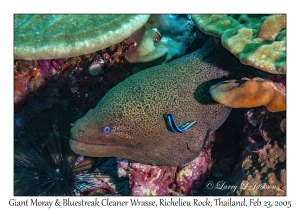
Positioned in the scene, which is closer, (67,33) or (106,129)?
(106,129)

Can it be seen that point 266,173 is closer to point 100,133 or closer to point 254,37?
point 254,37

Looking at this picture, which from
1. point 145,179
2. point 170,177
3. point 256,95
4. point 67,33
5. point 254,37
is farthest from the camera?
point 170,177

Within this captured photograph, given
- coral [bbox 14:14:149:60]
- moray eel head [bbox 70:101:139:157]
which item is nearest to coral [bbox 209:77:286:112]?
moray eel head [bbox 70:101:139:157]

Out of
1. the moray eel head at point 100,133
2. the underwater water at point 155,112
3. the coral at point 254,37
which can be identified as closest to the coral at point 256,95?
the underwater water at point 155,112

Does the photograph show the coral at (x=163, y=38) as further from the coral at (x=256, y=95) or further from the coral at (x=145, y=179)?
the coral at (x=145, y=179)

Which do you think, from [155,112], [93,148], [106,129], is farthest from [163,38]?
[93,148]

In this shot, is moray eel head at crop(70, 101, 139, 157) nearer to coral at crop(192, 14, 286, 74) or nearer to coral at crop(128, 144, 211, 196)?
coral at crop(128, 144, 211, 196)

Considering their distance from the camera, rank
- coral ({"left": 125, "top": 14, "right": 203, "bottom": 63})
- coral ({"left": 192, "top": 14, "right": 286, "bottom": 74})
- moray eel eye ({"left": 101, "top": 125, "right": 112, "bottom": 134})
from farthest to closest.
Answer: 1. coral ({"left": 125, "top": 14, "right": 203, "bottom": 63})
2. moray eel eye ({"left": 101, "top": 125, "right": 112, "bottom": 134})
3. coral ({"left": 192, "top": 14, "right": 286, "bottom": 74})
